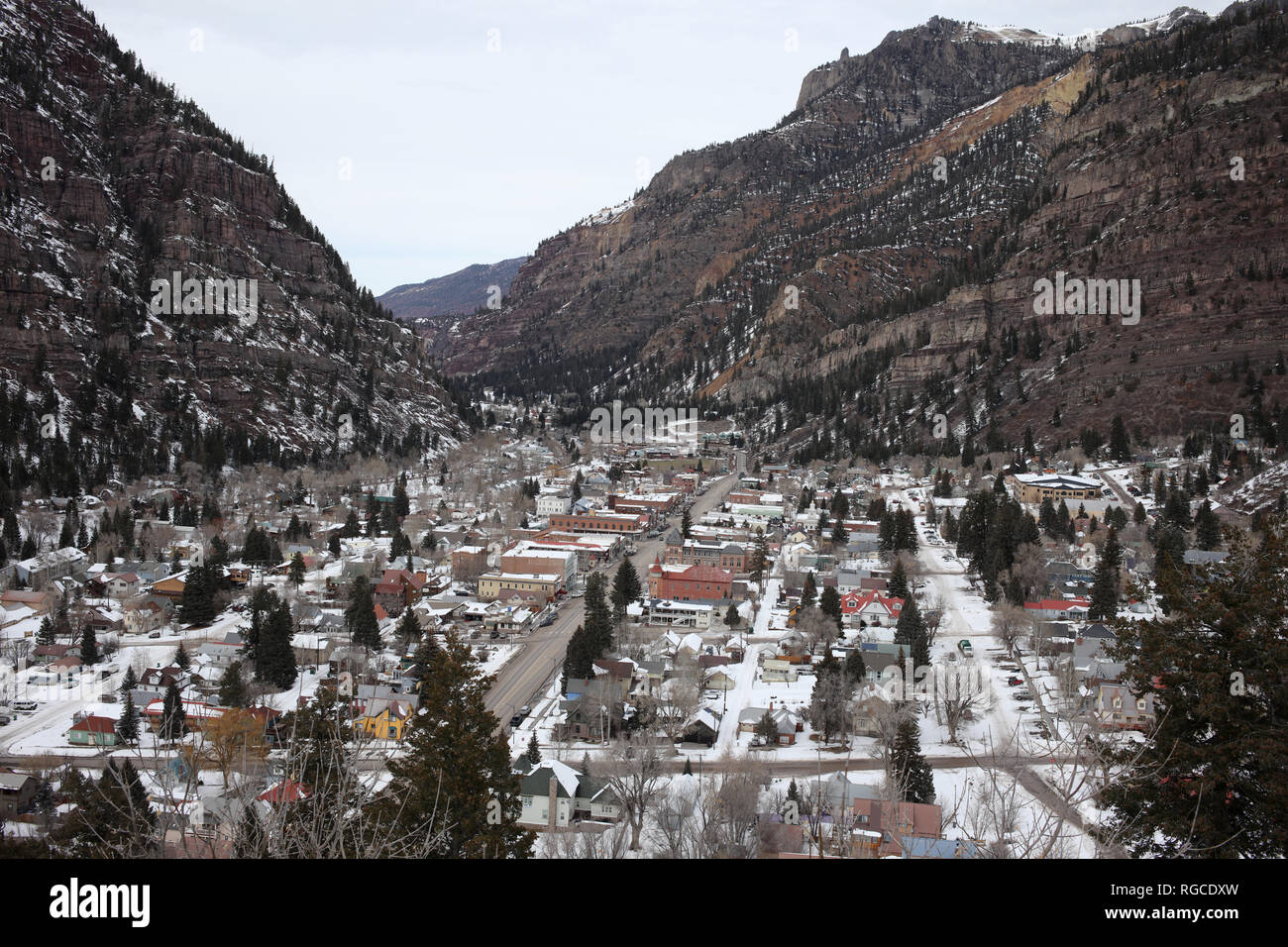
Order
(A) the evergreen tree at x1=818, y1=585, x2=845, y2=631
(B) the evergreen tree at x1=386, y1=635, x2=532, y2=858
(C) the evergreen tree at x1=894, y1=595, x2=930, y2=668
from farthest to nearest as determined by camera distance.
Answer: (A) the evergreen tree at x1=818, y1=585, x2=845, y2=631
(C) the evergreen tree at x1=894, y1=595, x2=930, y2=668
(B) the evergreen tree at x1=386, y1=635, x2=532, y2=858

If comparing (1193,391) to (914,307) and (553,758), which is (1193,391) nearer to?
(914,307)

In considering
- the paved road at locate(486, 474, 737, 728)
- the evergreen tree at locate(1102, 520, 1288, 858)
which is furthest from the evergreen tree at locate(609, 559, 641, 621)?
the evergreen tree at locate(1102, 520, 1288, 858)

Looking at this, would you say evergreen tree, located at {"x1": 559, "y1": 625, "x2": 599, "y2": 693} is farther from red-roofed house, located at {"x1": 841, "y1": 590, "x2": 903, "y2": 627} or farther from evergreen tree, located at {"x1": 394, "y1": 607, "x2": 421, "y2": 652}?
red-roofed house, located at {"x1": 841, "y1": 590, "x2": 903, "y2": 627}

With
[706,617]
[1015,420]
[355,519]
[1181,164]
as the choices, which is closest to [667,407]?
[1015,420]

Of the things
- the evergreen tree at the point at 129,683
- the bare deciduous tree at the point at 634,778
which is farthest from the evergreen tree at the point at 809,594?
the evergreen tree at the point at 129,683

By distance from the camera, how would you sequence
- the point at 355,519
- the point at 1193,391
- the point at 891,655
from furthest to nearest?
the point at 1193,391, the point at 355,519, the point at 891,655

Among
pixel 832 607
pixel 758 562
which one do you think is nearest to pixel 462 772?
pixel 832 607

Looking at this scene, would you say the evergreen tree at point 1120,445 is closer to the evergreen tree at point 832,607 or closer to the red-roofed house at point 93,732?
the evergreen tree at point 832,607
